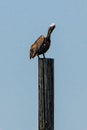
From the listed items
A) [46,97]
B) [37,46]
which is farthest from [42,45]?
[46,97]

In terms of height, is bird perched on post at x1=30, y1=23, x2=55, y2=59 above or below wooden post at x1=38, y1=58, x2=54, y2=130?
above

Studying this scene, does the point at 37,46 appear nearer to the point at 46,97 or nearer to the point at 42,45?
the point at 42,45

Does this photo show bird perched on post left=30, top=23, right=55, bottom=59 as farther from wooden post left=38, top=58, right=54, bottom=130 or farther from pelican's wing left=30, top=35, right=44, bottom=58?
wooden post left=38, top=58, right=54, bottom=130

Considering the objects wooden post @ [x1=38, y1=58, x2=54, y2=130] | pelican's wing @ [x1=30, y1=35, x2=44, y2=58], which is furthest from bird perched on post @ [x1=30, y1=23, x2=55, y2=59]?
wooden post @ [x1=38, y1=58, x2=54, y2=130]

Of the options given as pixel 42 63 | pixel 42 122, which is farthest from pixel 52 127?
pixel 42 63

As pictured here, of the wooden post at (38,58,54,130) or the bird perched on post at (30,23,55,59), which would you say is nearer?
the wooden post at (38,58,54,130)

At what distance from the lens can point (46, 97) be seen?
19.3 feet

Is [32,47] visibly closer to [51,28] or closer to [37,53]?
[37,53]

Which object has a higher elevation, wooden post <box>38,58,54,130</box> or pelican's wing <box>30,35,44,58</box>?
pelican's wing <box>30,35,44,58</box>

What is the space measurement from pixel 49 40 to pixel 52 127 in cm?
195

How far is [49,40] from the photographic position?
24.0 feet

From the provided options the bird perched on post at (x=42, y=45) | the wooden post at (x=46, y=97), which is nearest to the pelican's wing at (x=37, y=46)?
the bird perched on post at (x=42, y=45)

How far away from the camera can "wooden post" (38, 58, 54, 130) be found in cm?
587

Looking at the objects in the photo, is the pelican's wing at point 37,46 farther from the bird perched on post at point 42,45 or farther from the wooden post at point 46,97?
the wooden post at point 46,97
